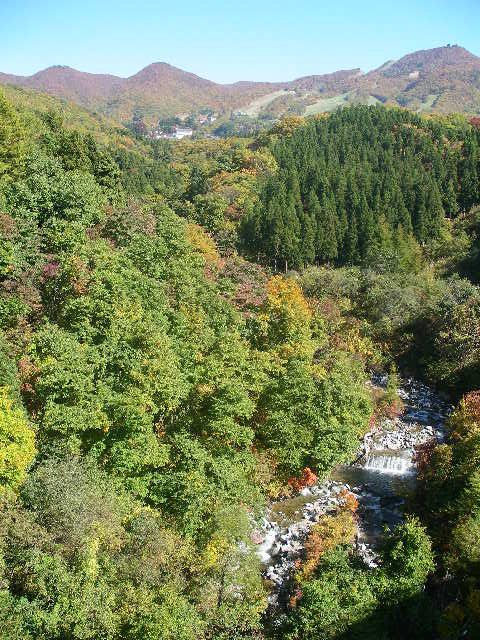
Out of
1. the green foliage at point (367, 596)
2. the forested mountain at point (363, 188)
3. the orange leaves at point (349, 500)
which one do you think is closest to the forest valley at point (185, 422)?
the green foliage at point (367, 596)

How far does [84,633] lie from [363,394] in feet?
58.7

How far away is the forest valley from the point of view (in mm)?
14930

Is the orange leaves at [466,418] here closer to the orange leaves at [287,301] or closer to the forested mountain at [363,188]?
the orange leaves at [287,301]

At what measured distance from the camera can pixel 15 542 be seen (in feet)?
46.8

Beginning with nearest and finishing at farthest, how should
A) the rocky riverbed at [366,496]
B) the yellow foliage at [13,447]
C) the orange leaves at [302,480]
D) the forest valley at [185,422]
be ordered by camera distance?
the forest valley at [185,422] → the yellow foliage at [13,447] → the rocky riverbed at [366,496] → the orange leaves at [302,480]

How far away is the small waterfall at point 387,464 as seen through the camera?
27.5 metres

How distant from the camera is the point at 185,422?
2150 cm

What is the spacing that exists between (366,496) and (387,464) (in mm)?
3398

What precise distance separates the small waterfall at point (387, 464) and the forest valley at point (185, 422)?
2.25 m

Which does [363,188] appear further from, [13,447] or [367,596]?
[13,447]

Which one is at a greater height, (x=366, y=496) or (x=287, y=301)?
(x=287, y=301)

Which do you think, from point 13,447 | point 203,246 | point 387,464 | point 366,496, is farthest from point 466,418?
point 203,246

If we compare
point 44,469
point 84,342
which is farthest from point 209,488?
point 84,342

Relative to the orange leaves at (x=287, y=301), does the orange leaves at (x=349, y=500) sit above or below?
below
